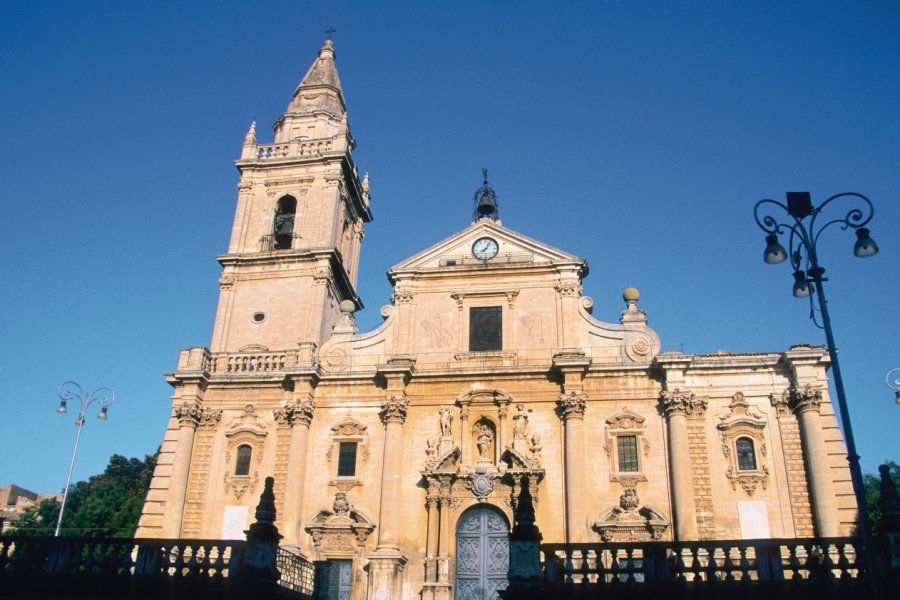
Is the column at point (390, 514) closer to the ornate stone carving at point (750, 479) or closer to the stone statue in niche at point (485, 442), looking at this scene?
the stone statue in niche at point (485, 442)

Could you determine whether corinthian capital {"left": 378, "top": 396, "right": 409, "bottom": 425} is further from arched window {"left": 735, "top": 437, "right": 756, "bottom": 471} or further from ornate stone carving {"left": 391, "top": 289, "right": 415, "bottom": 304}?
arched window {"left": 735, "top": 437, "right": 756, "bottom": 471}

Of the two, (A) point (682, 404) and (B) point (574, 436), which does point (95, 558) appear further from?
(A) point (682, 404)

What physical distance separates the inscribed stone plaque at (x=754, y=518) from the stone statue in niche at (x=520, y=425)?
6813 mm

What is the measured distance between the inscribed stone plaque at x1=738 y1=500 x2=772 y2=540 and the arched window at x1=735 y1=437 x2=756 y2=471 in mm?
1110

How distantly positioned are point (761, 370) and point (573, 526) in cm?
796

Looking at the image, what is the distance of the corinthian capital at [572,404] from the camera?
82.1 feet

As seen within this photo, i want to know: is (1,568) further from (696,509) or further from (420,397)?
(696,509)

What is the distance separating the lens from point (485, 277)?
28141mm

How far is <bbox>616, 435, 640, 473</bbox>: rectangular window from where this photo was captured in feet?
80.7

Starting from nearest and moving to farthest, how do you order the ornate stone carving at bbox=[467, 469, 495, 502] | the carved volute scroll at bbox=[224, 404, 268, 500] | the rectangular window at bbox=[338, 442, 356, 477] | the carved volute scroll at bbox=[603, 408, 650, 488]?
1. the carved volute scroll at bbox=[603, 408, 650, 488]
2. the ornate stone carving at bbox=[467, 469, 495, 502]
3. the rectangular window at bbox=[338, 442, 356, 477]
4. the carved volute scroll at bbox=[224, 404, 268, 500]

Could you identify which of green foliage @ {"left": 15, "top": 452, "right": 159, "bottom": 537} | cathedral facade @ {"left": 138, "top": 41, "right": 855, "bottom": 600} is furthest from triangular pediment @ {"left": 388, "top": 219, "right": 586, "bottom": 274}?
green foliage @ {"left": 15, "top": 452, "right": 159, "bottom": 537}

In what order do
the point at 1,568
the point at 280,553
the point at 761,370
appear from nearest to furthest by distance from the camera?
1. the point at 1,568
2. the point at 280,553
3. the point at 761,370

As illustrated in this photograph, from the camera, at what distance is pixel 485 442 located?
83.5 feet

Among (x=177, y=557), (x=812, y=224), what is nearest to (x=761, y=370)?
(x=812, y=224)
